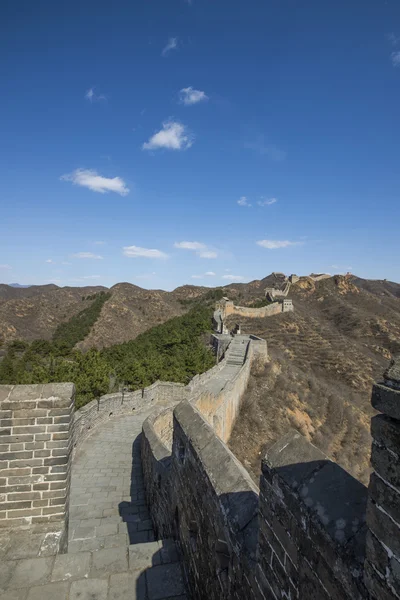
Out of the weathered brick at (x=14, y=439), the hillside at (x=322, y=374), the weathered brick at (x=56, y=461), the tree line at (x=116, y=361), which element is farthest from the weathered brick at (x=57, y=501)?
the hillside at (x=322, y=374)

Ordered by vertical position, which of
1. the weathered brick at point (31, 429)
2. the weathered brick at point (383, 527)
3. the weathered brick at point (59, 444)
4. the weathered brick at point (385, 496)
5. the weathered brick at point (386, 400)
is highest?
the weathered brick at point (386, 400)

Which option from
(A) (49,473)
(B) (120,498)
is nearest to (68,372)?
(B) (120,498)

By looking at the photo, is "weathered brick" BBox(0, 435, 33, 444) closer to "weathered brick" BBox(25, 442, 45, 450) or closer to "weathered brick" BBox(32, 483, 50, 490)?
"weathered brick" BBox(25, 442, 45, 450)

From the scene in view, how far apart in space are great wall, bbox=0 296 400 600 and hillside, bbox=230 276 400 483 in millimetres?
9749

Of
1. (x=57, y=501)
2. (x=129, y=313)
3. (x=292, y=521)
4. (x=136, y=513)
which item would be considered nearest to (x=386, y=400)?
(x=292, y=521)

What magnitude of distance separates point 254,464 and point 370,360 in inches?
958

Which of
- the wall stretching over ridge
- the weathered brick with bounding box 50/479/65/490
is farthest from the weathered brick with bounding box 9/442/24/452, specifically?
the wall stretching over ridge

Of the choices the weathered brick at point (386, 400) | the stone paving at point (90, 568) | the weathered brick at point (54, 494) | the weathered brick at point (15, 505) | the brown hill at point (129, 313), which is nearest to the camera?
the weathered brick at point (386, 400)

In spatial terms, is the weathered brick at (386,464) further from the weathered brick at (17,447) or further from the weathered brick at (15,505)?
the weathered brick at (15,505)

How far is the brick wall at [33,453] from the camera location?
4227 mm

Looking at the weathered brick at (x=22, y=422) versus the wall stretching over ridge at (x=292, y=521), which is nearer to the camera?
the wall stretching over ridge at (x=292, y=521)

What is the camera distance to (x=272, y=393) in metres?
23.4

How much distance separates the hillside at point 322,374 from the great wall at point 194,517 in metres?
9.75

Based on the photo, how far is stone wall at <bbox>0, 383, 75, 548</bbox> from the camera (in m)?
4.23
